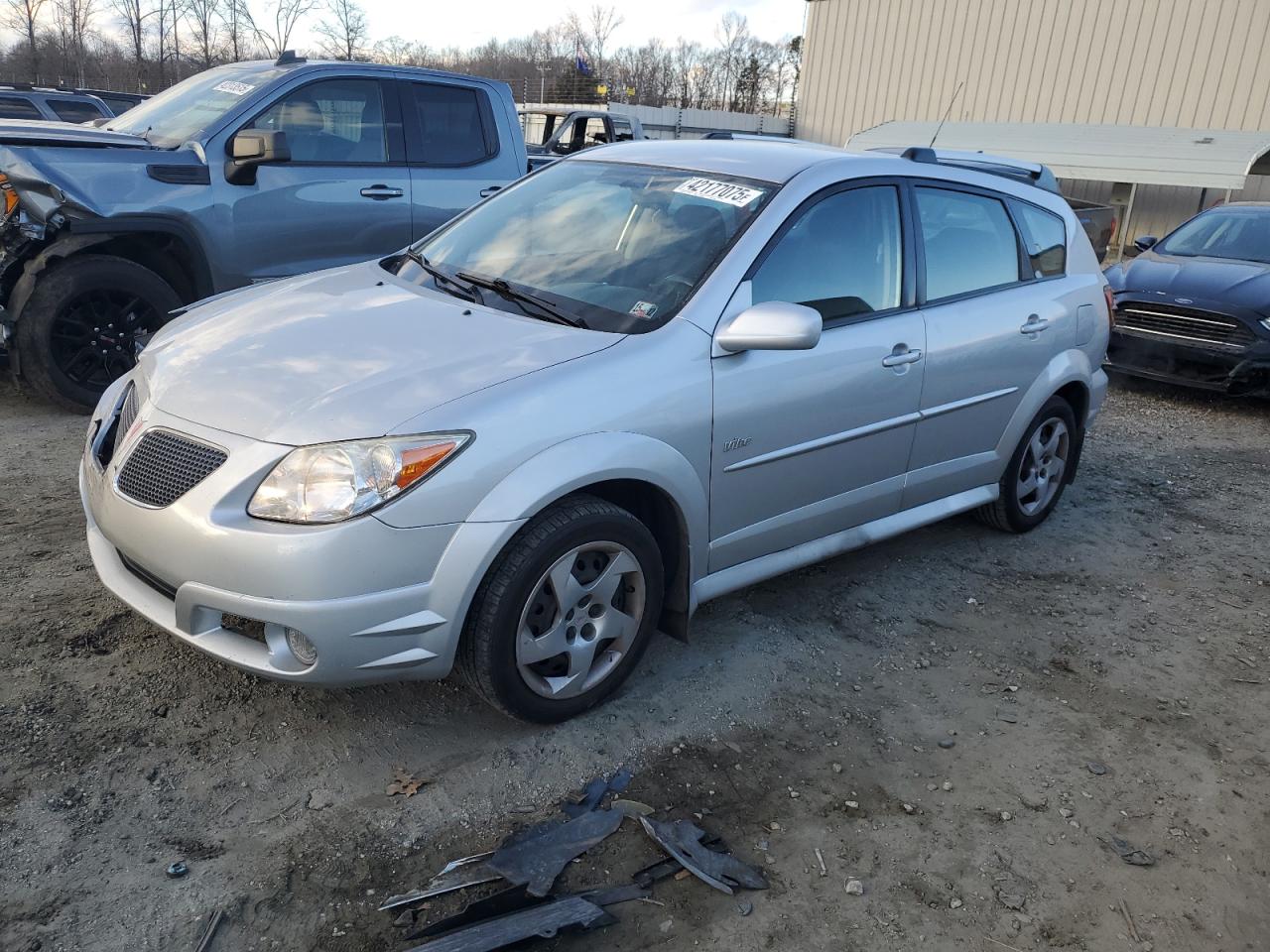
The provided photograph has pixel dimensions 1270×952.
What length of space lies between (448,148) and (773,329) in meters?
4.43

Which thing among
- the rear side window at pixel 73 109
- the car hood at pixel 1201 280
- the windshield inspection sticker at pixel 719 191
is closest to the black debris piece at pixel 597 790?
the windshield inspection sticker at pixel 719 191

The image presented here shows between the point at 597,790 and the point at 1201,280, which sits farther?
the point at 1201,280

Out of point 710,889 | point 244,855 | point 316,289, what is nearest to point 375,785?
point 244,855

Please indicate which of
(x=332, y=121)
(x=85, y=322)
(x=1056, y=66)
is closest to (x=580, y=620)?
(x=85, y=322)

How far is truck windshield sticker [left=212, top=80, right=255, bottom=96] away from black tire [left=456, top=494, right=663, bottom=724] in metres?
4.66

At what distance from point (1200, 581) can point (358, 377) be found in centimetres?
407

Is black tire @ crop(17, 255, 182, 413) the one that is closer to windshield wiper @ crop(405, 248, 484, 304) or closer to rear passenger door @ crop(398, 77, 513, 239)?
rear passenger door @ crop(398, 77, 513, 239)

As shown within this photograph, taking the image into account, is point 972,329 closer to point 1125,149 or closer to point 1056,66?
point 1125,149

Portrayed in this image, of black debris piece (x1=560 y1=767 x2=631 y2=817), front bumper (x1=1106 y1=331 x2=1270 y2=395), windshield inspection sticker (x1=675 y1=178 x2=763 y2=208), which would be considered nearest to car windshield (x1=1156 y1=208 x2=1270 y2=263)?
front bumper (x1=1106 y1=331 x2=1270 y2=395)

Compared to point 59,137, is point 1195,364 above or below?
below

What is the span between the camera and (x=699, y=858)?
2613 millimetres

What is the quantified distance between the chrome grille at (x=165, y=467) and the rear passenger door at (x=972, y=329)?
2.72m

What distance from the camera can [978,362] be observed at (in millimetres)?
4219

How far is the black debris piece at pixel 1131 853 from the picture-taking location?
2758 mm
